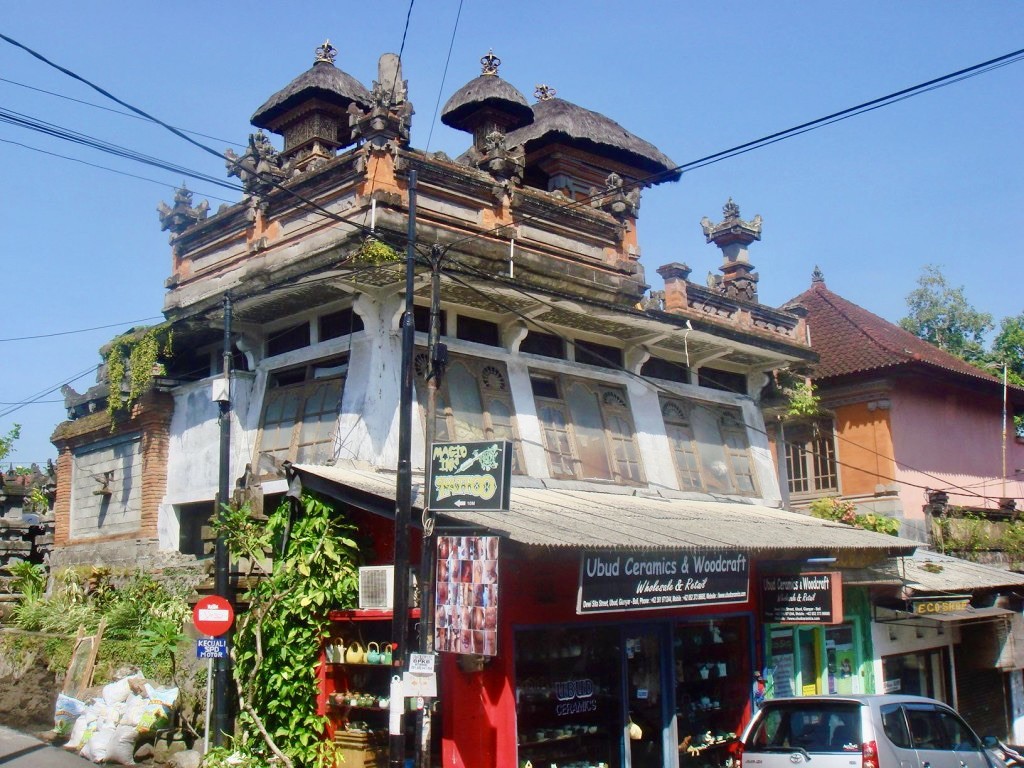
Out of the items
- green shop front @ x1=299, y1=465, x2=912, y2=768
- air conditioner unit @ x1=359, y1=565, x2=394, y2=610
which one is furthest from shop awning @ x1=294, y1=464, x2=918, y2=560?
air conditioner unit @ x1=359, y1=565, x2=394, y2=610

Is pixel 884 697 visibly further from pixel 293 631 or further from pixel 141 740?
pixel 141 740

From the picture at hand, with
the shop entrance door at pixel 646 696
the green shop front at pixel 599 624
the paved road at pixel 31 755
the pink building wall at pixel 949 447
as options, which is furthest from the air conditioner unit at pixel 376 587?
the pink building wall at pixel 949 447

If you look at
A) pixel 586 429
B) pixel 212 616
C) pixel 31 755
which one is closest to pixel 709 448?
pixel 586 429

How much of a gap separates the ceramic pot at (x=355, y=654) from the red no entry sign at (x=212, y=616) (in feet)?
4.81

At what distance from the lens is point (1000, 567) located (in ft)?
71.1

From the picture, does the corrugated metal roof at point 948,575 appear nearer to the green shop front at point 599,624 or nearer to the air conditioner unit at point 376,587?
the green shop front at point 599,624

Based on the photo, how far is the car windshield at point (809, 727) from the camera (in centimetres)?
1027

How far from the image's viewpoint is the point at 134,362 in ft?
54.7

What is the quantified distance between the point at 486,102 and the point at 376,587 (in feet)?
33.2

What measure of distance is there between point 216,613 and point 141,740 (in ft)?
9.29

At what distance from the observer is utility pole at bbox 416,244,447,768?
10141mm

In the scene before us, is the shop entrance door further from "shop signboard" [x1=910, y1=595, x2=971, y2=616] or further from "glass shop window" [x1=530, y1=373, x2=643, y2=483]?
"shop signboard" [x1=910, y1=595, x2=971, y2=616]

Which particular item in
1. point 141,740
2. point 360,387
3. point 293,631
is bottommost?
point 141,740

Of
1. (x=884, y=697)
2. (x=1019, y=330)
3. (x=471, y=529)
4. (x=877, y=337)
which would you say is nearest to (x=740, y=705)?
(x=884, y=697)
